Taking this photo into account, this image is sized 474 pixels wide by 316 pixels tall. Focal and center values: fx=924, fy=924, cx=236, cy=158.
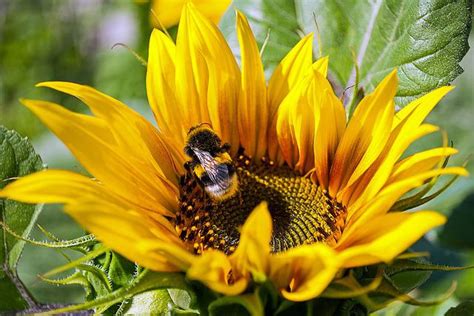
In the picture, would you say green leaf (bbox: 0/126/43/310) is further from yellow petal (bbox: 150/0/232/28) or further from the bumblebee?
yellow petal (bbox: 150/0/232/28)

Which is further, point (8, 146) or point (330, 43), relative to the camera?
point (330, 43)

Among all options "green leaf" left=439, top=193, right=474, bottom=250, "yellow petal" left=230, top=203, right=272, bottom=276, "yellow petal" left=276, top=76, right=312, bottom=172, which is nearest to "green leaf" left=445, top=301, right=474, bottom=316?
"yellow petal" left=276, top=76, right=312, bottom=172

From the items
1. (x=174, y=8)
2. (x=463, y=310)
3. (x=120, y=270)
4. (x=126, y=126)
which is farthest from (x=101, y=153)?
(x=174, y=8)

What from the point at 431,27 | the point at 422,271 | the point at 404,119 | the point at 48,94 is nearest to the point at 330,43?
the point at 431,27

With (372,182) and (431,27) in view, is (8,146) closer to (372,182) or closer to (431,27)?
(372,182)

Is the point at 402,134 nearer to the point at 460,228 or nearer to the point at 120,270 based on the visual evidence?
the point at 120,270

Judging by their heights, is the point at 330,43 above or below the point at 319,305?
above
